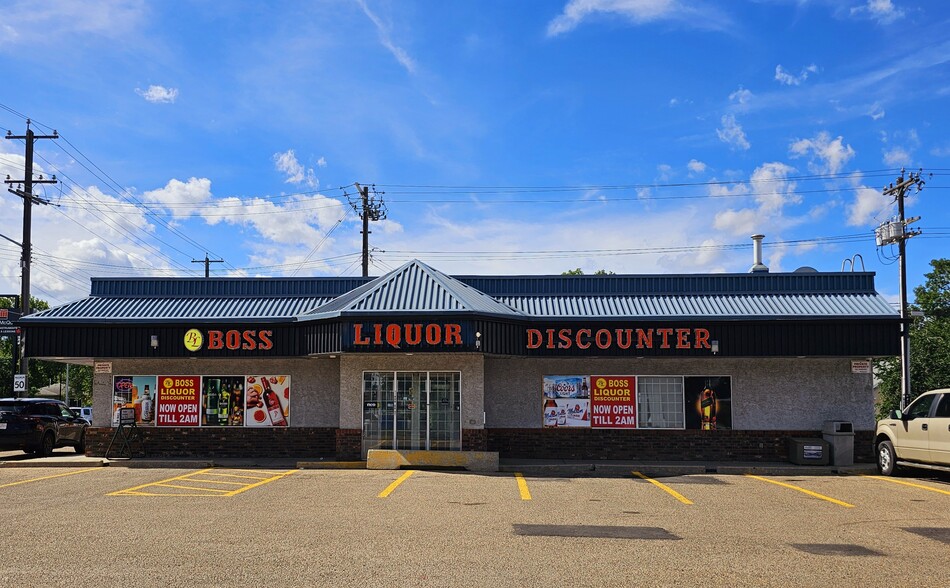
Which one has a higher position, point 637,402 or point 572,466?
point 637,402

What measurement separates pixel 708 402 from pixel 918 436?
4.84m

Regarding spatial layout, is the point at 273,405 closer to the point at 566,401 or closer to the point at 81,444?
the point at 566,401

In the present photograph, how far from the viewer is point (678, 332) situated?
19.3m

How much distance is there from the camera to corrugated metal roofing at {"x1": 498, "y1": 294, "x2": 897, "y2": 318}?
65.1 feet

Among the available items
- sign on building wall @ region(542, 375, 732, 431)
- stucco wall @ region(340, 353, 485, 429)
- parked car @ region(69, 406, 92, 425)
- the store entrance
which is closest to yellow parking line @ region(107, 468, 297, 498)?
stucco wall @ region(340, 353, 485, 429)

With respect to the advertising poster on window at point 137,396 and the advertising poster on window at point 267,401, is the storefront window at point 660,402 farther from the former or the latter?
the advertising poster on window at point 137,396

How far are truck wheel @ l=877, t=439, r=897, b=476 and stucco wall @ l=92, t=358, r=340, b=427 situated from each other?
1252cm

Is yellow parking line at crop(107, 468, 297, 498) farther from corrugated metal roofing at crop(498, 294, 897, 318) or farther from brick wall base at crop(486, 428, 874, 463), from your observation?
corrugated metal roofing at crop(498, 294, 897, 318)

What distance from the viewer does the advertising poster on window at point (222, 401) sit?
20766 mm

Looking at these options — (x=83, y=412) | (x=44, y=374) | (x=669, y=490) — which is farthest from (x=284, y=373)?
(x=44, y=374)

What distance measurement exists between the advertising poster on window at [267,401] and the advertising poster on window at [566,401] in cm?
648

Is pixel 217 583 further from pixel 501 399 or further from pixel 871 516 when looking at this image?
pixel 501 399

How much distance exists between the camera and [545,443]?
66.4 ft

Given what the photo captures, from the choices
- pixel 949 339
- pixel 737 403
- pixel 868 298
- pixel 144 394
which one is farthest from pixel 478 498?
pixel 949 339
